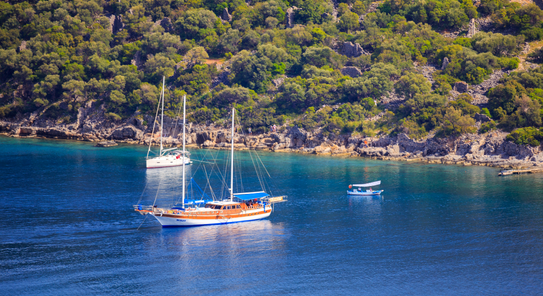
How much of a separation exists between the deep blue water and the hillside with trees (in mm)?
33628

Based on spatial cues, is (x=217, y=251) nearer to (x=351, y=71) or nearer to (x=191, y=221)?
(x=191, y=221)

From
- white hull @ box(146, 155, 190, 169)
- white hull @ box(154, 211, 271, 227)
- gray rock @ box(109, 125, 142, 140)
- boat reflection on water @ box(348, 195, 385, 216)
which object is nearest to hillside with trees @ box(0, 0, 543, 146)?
gray rock @ box(109, 125, 142, 140)

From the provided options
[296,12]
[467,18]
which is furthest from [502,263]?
[296,12]

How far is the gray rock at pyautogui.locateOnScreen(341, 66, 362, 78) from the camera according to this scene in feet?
402

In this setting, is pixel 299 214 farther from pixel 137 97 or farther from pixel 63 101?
pixel 63 101

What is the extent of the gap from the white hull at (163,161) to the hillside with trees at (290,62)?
89.0ft

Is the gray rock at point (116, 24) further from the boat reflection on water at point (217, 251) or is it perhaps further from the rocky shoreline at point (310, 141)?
the boat reflection on water at point (217, 251)

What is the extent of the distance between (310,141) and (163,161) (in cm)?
3599

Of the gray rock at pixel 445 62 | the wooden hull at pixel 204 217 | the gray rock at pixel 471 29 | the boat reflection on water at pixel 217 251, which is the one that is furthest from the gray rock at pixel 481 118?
the boat reflection on water at pixel 217 251

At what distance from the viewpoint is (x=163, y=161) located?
289 feet

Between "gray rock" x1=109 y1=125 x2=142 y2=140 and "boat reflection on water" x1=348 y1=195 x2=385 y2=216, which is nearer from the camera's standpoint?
"boat reflection on water" x1=348 y1=195 x2=385 y2=216

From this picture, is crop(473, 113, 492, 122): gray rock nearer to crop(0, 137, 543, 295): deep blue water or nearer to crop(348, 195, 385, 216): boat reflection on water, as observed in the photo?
crop(0, 137, 543, 295): deep blue water

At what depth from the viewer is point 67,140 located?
11888 cm

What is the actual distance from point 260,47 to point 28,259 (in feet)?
324
